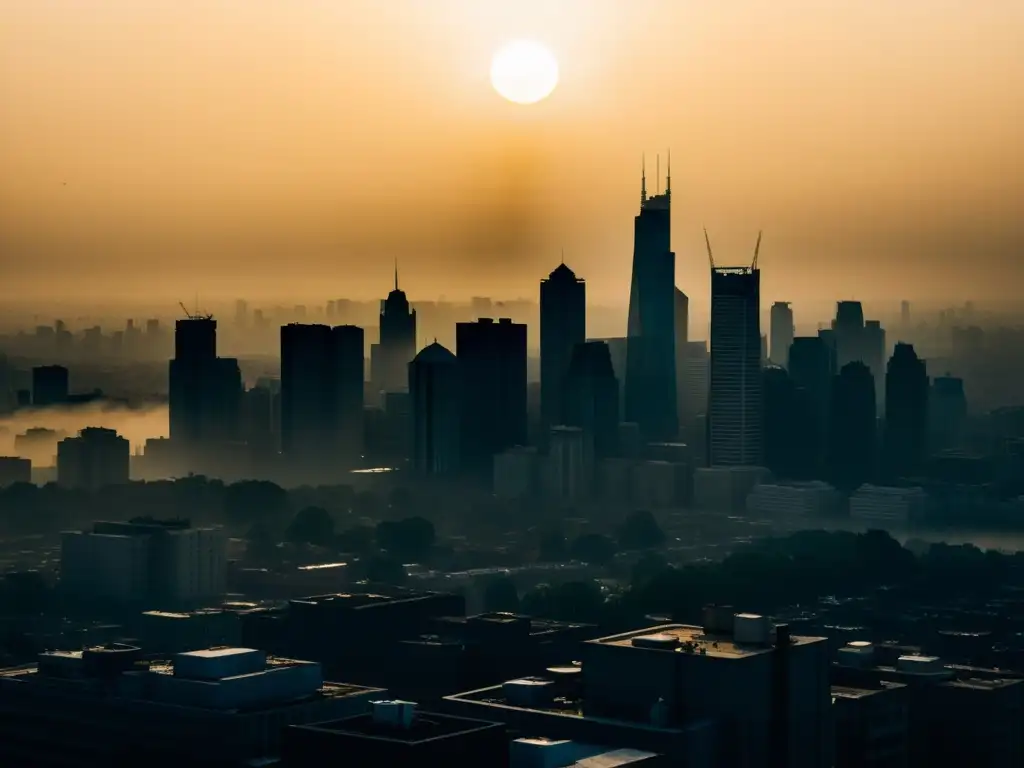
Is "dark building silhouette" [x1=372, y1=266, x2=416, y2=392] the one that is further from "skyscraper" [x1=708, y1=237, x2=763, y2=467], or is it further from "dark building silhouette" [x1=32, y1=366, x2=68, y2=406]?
"dark building silhouette" [x1=32, y1=366, x2=68, y2=406]

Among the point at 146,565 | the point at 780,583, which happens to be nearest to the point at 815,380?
the point at 780,583

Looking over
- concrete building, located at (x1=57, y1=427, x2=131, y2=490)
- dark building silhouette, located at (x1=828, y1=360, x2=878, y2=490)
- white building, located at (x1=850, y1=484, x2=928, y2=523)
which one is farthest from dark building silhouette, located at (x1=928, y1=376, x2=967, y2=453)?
concrete building, located at (x1=57, y1=427, x2=131, y2=490)

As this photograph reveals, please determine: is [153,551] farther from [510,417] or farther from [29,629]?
[510,417]

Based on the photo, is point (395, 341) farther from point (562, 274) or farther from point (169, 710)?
point (169, 710)

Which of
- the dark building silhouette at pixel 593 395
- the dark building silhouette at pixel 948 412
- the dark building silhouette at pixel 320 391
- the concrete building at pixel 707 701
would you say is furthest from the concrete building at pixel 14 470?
the concrete building at pixel 707 701

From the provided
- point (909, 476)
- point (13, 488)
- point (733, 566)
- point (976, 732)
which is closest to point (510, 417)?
point (909, 476)
